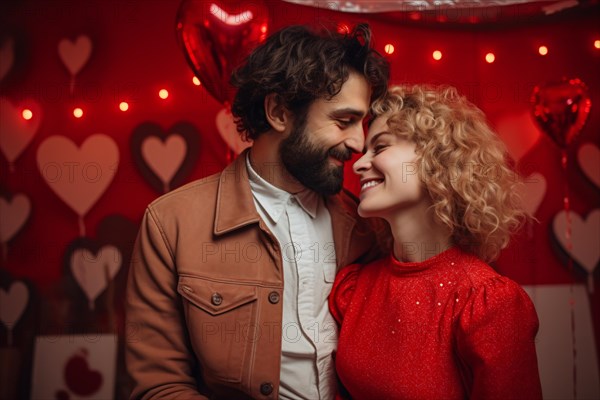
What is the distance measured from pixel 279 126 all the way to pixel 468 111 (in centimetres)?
60

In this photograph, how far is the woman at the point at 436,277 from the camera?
1.42m

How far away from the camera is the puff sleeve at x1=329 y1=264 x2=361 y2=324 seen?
1790 millimetres

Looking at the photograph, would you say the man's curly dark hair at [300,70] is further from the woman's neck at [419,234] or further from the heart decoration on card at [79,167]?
the heart decoration on card at [79,167]

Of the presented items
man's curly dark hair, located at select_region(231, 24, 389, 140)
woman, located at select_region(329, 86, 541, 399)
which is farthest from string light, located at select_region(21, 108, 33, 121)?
woman, located at select_region(329, 86, 541, 399)

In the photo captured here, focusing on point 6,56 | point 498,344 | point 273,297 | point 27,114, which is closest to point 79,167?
point 27,114

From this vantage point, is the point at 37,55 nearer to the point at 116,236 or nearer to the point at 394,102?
the point at 116,236

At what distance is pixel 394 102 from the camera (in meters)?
1.75

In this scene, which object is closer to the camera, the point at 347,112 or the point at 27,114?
the point at 347,112

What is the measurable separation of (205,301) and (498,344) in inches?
31.7

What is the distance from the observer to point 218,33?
82.4 inches

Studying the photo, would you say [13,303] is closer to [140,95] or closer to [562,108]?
[140,95]

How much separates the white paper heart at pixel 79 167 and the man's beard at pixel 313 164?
3.37 ft

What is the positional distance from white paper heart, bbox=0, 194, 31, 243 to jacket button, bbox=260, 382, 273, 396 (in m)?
1.44

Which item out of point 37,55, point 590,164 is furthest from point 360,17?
point 37,55
